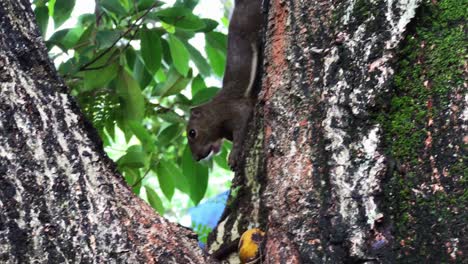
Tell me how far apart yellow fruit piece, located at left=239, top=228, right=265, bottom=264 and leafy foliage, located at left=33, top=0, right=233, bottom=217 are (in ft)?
3.58

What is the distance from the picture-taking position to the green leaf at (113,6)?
9.37 feet

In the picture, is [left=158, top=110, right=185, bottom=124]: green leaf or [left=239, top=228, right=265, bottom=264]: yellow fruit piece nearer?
[left=239, top=228, right=265, bottom=264]: yellow fruit piece

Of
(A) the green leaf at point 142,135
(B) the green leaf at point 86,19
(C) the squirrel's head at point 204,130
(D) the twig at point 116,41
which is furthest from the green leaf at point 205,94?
(C) the squirrel's head at point 204,130

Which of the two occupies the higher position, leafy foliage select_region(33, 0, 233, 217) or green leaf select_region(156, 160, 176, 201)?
leafy foliage select_region(33, 0, 233, 217)

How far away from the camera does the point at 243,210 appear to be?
2031 millimetres

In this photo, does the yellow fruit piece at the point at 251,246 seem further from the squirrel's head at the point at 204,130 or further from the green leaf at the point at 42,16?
the squirrel's head at the point at 204,130

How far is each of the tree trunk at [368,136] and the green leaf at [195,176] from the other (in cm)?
111

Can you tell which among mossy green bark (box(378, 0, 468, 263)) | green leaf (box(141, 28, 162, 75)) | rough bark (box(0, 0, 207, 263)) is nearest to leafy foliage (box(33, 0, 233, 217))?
green leaf (box(141, 28, 162, 75))

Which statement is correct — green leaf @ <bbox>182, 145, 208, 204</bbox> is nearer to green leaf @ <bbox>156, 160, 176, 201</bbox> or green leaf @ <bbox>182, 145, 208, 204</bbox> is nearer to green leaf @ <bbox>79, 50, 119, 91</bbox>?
green leaf @ <bbox>156, 160, 176, 201</bbox>

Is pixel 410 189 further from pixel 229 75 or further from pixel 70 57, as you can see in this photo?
pixel 229 75

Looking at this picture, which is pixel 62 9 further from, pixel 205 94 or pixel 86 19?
pixel 205 94

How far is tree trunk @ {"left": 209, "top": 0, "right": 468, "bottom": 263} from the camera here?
1.56 m

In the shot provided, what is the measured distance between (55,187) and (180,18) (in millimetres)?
1319

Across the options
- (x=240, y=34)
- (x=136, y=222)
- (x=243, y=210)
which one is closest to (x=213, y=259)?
(x=136, y=222)
